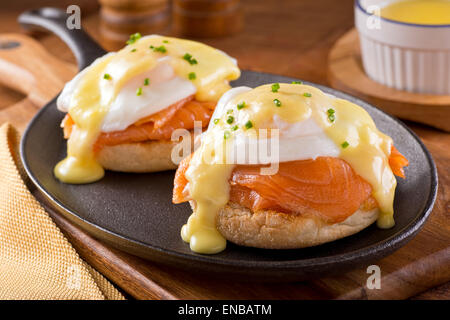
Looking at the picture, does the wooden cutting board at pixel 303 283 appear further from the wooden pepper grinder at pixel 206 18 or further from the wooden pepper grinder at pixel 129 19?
the wooden pepper grinder at pixel 206 18

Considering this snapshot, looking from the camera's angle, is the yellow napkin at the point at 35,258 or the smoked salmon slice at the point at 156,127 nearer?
the yellow napkin at the point at 35,258

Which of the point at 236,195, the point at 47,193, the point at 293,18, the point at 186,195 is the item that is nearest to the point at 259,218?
the point at 236,195

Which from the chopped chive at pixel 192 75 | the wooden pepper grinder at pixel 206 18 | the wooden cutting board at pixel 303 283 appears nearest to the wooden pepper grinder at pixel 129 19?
the wooden pepper grinder at pixel 206 18

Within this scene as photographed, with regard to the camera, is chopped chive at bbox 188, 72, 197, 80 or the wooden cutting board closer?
the wooden cutting board

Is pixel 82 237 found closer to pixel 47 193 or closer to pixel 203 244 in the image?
pixel 47 193

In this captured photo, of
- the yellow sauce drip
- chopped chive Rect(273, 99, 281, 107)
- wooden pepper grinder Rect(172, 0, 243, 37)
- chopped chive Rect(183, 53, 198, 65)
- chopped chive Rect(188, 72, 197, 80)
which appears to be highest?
chopped chive Rect(273, 99, 281, 107)

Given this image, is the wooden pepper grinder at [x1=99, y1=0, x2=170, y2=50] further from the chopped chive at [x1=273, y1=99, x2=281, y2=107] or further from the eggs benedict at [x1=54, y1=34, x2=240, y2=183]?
the chopped chive at [x1=273, y1=99, x2=281, y2=107]

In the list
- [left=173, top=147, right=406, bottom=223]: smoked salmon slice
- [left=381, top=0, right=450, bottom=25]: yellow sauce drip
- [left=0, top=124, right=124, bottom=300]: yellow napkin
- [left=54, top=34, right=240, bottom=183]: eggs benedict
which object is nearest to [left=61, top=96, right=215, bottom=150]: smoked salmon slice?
[left=54, top=34, right=240, bottom=183]: eggs benedict

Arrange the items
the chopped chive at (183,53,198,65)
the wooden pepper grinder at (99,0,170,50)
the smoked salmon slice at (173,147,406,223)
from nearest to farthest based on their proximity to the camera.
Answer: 1. the smoked salmon slice at (173,147,406,223)
2. the chopped chive at (183,53,198,65)
3. the wooden pepper grinder at (99,0,170,50)
